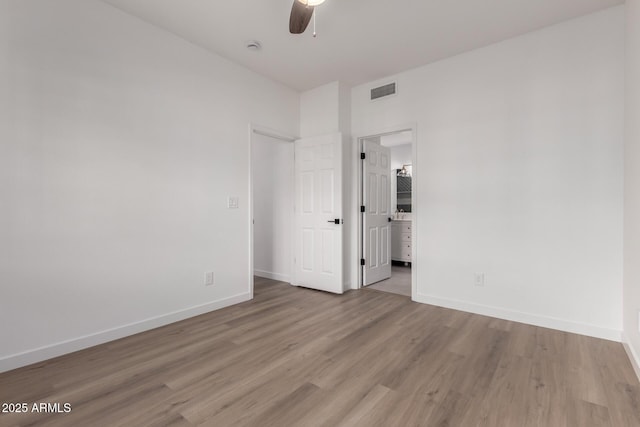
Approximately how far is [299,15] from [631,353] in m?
3.38

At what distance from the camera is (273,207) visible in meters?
4.84

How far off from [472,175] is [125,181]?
11.3ft

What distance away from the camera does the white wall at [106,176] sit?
2.15 metres

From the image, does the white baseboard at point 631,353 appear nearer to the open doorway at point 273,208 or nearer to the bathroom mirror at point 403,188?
the open doorway at point 273,208

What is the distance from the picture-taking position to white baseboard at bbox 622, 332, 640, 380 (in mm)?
2023

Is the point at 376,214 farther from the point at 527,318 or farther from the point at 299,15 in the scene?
the point at 299,15

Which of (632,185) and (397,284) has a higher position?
(632,185)

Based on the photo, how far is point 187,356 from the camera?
232 cm

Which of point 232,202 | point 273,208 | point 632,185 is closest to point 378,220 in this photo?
point 273,208

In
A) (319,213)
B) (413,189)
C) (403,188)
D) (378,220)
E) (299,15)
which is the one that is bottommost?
→ (378,220)

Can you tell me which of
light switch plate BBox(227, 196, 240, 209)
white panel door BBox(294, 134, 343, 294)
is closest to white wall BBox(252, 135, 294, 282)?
white panel door BBox(294, 134, 343, 294)

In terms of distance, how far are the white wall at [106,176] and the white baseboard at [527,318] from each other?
95.0 inches

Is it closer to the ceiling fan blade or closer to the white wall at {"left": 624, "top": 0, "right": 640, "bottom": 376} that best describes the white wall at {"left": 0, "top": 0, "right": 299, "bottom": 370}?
the ceiling fan blade

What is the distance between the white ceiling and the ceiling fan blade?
0.61 m
